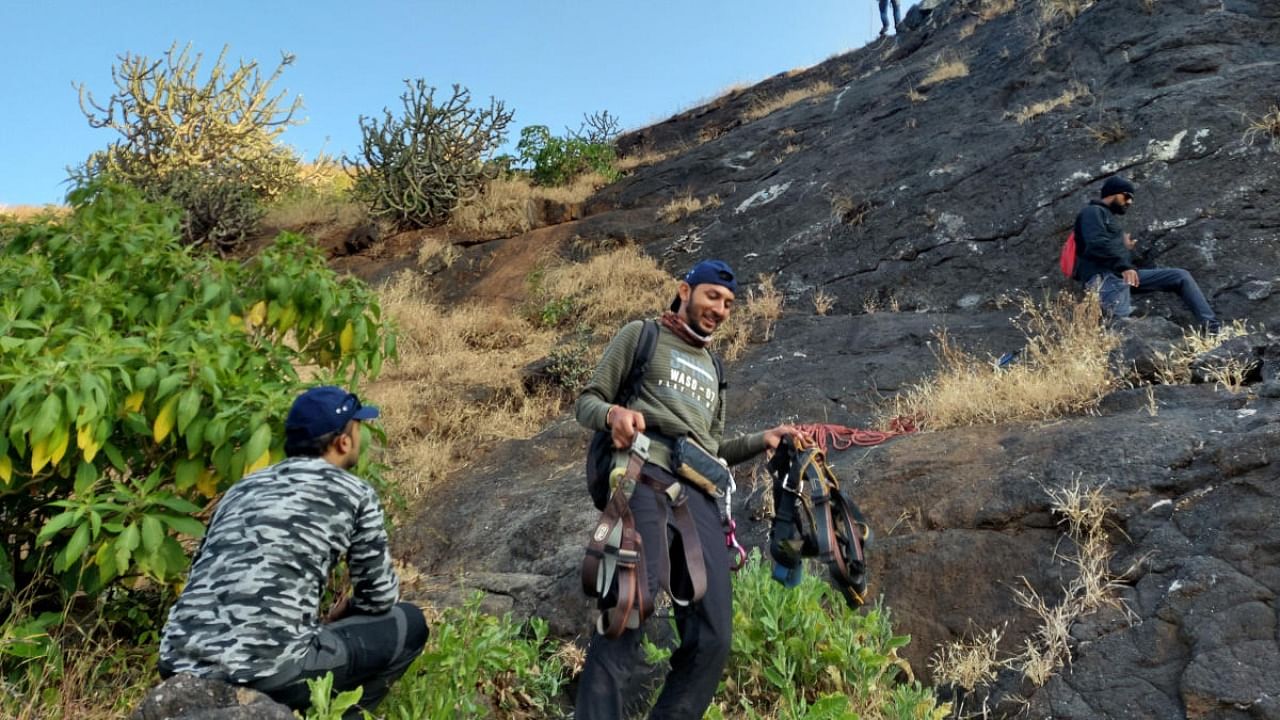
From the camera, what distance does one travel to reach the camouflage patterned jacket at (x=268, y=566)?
2.71m

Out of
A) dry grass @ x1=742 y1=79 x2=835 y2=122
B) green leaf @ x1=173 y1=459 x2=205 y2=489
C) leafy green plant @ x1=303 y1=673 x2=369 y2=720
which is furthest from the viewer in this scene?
dry grass @ x1=742 y1=79 x2=835 y2=122

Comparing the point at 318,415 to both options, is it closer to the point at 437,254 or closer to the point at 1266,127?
the point at 1266,127

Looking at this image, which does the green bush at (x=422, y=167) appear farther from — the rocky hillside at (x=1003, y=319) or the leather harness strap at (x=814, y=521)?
the leather harness strap at (x=814, y=521)

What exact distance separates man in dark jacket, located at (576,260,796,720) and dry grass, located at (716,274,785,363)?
5.33m

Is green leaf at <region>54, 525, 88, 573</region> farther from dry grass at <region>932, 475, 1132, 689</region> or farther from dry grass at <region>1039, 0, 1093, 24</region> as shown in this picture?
dry grass at <region>1039, 0, 1093, 24</region>

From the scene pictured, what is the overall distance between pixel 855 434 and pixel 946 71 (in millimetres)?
10522

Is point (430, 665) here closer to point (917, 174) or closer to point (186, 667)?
point (186, 667)

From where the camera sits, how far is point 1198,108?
9523 mm

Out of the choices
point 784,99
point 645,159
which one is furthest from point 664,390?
point 784,99

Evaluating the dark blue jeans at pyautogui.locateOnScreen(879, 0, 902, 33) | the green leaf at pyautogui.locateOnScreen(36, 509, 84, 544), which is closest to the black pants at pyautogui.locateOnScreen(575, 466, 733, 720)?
the green leaf at pyautogui.locateOnScreen(36, 509, 84, 544)

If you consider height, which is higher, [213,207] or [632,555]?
[213,207]

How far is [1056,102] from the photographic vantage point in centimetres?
1130

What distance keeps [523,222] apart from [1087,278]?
30.4 ft

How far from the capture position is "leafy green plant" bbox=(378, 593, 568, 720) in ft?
10.7
